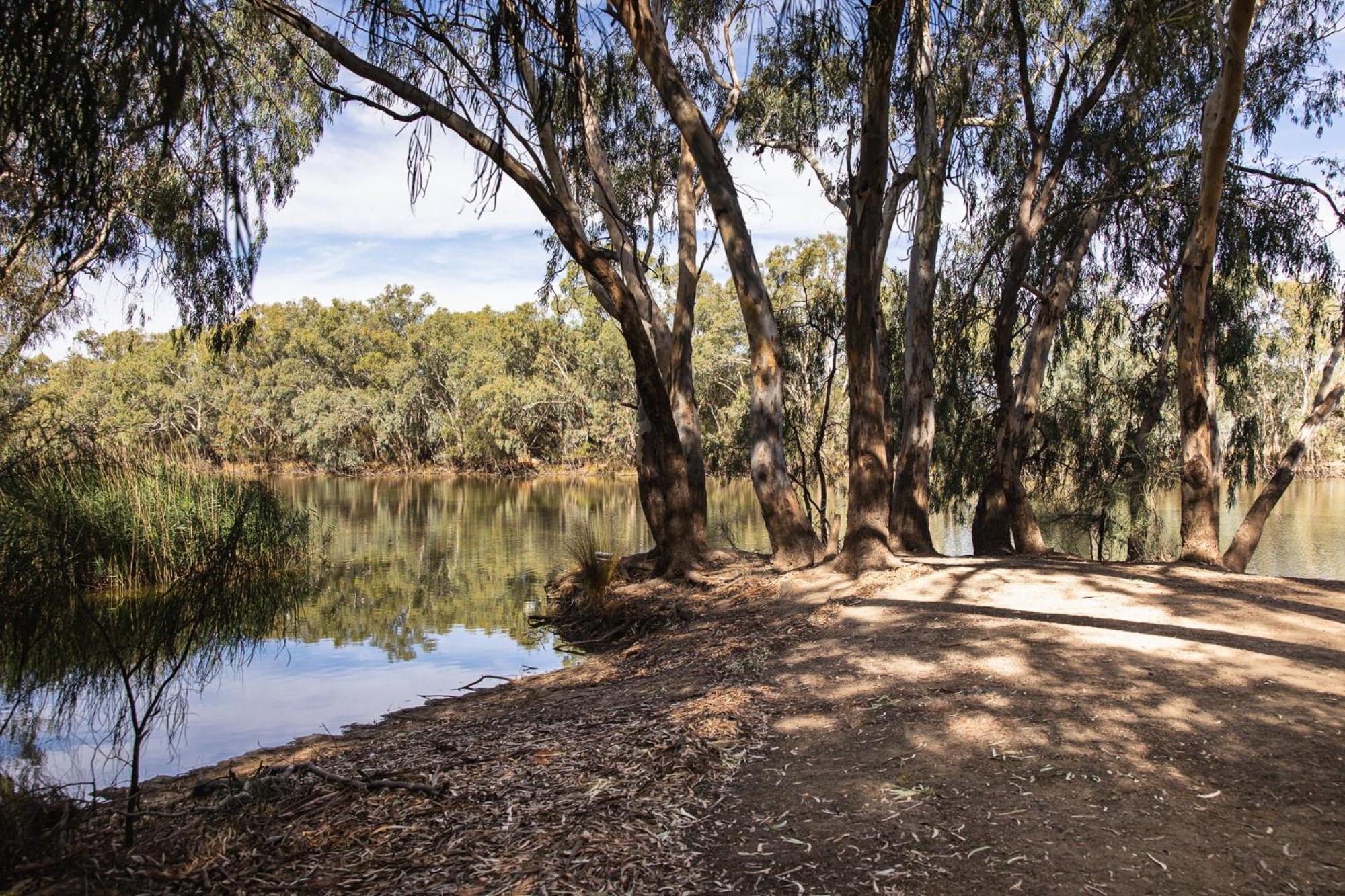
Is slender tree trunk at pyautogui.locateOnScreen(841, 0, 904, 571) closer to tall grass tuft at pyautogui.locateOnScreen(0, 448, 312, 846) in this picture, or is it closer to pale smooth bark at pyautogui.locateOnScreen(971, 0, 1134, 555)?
pale smooth bark at pyautogui.locateOnScreen(971, 0, 1134, 555)

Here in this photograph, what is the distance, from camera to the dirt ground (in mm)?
2141

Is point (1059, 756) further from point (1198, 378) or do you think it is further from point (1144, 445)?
point (1144, 445)

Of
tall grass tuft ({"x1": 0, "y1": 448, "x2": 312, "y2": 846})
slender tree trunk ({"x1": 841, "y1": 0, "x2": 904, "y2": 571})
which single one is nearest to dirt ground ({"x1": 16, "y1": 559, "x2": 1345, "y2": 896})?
tall grass tuft ({"x1": 0, "y1": 448, "x2": 312, "y2": 846})

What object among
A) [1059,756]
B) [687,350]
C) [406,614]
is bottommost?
[406,614]

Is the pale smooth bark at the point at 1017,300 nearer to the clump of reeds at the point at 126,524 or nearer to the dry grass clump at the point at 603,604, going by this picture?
the dry grass clump at the point at 603,604

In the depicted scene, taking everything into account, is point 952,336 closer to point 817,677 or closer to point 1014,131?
point 1014,131

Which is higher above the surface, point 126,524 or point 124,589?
point 126,524

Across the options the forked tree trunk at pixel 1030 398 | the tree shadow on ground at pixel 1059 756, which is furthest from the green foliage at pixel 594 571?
the tree shadow on ground at pixel 1059 756

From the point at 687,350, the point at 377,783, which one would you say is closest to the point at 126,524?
the point at 687,350

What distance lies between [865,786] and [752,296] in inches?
173

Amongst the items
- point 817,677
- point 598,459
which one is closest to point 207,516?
point 817,677

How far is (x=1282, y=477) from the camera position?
6426 mm

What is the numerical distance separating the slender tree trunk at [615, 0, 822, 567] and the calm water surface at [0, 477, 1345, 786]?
1966mm

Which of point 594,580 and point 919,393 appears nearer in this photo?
point 919,393
